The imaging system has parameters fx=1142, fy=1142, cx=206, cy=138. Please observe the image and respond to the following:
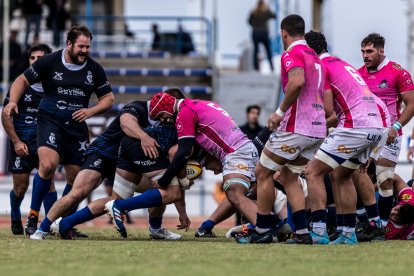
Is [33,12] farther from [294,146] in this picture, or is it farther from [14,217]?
[294,146]

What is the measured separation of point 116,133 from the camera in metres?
12.1

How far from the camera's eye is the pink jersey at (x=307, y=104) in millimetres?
10602

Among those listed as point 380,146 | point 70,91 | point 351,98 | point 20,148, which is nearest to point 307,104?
point 351,98

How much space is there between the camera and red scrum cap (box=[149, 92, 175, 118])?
11398mm

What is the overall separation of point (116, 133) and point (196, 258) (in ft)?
10.8

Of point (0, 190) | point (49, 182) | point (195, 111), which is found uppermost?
point (195, 111)

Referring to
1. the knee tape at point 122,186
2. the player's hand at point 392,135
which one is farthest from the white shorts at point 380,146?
the knee tape at point 122,186

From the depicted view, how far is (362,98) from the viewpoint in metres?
10.9

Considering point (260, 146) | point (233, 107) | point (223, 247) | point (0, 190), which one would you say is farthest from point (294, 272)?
point (233, 107)

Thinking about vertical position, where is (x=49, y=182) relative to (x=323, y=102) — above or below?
below

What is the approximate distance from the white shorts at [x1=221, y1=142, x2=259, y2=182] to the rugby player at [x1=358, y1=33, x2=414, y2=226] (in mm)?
1551

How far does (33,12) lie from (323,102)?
1680 cm

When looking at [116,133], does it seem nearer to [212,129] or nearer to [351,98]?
[212,129]

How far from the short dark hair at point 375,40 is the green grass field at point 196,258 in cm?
228
